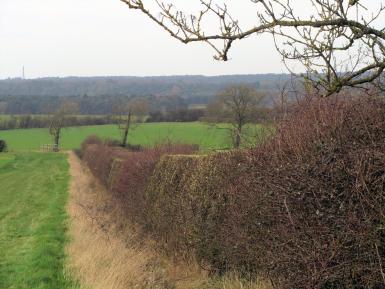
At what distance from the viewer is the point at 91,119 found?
3664 inches

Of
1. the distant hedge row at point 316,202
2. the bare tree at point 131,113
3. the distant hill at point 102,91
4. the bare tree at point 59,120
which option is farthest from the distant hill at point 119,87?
the distant hedge row at point 316,202

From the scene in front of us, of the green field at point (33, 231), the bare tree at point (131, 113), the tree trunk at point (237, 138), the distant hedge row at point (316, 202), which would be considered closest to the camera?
the distant hedge row at point (316, 202)

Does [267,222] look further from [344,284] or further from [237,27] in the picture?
[237,27]

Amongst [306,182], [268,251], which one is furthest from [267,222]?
[306,182]

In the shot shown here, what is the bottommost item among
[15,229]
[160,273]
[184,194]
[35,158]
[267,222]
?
[35,158]

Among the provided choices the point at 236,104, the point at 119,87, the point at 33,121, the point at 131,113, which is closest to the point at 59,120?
the point at 33,121

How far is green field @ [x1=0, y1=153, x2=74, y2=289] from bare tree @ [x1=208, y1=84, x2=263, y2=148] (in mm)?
13642

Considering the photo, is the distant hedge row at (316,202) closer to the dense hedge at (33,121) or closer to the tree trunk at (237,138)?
the tree trunk at (237,138)

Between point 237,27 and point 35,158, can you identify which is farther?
point 35,158

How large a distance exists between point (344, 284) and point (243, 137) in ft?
12.2

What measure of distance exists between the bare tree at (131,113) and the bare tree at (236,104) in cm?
2334

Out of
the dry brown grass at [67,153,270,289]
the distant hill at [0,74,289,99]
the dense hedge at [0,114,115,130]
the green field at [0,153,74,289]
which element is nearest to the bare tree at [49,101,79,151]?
the dense hedge at [0,114,115,130]

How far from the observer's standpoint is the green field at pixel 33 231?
10.1 meters

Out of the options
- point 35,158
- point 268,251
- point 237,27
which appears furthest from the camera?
point 35,158
